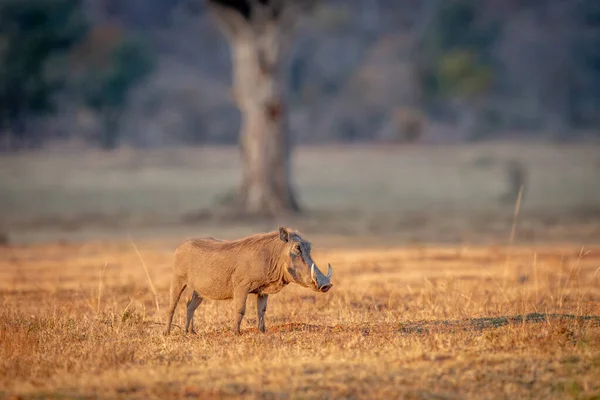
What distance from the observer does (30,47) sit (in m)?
49.9

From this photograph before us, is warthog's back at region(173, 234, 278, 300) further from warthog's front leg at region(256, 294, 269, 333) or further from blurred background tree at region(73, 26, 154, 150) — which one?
blurred background tree at region(73, 26, 154, 150)

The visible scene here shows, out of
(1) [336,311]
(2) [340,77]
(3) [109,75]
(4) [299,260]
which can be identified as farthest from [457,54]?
(4) [299,260]

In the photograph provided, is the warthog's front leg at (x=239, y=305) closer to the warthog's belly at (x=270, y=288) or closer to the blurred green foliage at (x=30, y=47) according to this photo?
the warthog's belly at (x=270, y=288)

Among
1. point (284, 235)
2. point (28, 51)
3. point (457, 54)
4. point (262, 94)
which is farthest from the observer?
point (457, 54)

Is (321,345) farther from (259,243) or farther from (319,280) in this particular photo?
(259,243)

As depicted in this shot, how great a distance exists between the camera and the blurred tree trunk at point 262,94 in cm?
2509

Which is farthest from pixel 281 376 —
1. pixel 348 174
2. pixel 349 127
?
pixel 349 127

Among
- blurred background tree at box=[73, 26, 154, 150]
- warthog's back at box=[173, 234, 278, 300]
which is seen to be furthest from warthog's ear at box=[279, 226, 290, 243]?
blurred background tree at box=[73, 26, 154, 150]

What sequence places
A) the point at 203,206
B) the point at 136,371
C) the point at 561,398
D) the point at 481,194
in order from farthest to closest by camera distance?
the point at 481,194
the point at 203,206
the point at 136,371
the point at 561,398

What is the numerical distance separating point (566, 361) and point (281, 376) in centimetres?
229

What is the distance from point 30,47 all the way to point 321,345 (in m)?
44.7

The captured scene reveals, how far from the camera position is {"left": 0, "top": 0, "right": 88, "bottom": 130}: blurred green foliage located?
49.6 meters

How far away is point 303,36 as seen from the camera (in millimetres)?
73375

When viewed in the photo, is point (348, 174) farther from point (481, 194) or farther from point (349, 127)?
point (349, 127)
